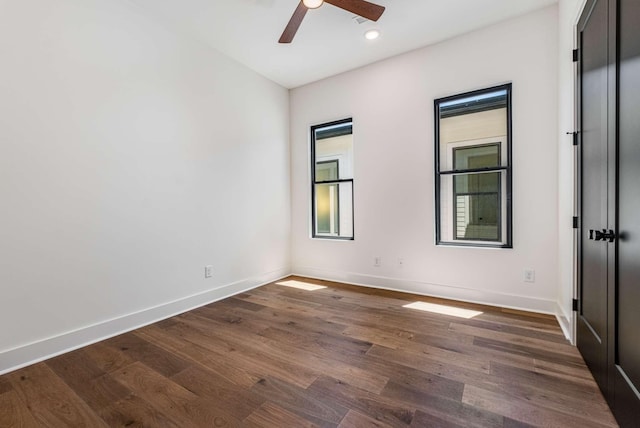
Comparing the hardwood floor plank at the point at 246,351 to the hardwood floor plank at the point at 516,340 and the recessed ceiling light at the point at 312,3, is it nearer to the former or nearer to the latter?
the hardwood floor plank at the point at 516,340

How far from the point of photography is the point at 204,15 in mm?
2701

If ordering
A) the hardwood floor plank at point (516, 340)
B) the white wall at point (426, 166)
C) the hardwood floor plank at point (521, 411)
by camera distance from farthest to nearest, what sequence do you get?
the white wall at point (426, 166) < the hardwood floor plank at point (516, 340) < the hardwood floor plank at point (521, 411)

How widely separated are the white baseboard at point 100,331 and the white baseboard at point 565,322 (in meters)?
3.25

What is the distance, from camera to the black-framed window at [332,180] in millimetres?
4051

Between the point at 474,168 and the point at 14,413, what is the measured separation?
160 inches

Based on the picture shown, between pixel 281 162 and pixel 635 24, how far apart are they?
3.64 m

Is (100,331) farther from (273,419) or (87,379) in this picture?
(273,419)

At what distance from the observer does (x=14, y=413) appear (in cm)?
150

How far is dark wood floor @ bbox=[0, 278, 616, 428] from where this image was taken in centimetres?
144

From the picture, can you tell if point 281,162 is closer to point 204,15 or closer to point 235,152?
point 235,152

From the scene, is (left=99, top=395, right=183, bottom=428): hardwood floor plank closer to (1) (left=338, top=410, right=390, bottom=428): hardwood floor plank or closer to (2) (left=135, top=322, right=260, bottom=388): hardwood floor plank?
(2) (left=135, top=322, right=260, bottom=388): hardwood floor plank

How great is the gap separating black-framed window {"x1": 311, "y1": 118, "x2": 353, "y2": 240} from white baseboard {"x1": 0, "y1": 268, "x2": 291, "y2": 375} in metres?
1.54

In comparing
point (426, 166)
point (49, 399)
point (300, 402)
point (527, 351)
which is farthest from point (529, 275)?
point (49, 399)

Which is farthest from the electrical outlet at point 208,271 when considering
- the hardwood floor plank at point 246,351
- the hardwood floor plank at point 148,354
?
the hardwood floor plank at point 148,354
